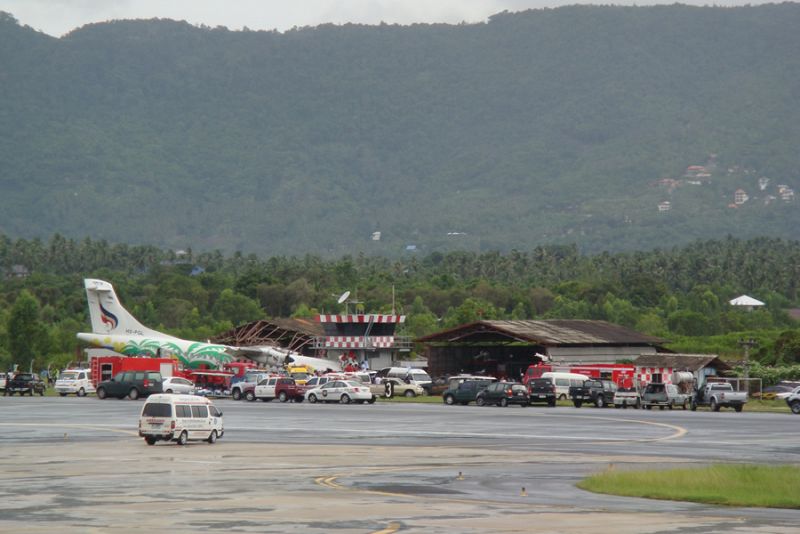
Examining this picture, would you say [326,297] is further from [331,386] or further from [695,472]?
[695,472]

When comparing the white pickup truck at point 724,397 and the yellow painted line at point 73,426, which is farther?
the white pickup truck at point 724,397

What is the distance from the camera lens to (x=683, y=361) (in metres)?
92.6

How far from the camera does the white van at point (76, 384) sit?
297 ft

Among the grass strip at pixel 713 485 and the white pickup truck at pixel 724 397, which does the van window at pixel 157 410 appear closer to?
the grass strip at pixel 713 485

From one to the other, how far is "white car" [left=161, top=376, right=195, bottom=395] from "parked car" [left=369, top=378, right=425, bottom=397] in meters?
12.9

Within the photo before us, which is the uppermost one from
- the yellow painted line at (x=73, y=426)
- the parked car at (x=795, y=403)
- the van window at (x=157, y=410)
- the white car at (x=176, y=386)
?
the white car at (x=176, y=386)

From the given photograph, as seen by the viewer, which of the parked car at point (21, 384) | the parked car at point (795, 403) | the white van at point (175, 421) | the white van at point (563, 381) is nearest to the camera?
the white van at point (175, 421)

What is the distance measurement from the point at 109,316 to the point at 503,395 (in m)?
47.5

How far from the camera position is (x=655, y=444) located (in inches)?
1807

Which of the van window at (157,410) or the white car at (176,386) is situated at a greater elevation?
the white car at (176,386)

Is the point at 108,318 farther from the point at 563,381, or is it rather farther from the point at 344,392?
the point at 563,381

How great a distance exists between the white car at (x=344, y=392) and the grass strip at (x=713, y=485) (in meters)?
44.2

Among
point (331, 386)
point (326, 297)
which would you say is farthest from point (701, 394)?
point (326, 297)

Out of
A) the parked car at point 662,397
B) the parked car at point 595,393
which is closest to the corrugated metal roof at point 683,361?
the parked car at point 662,397
